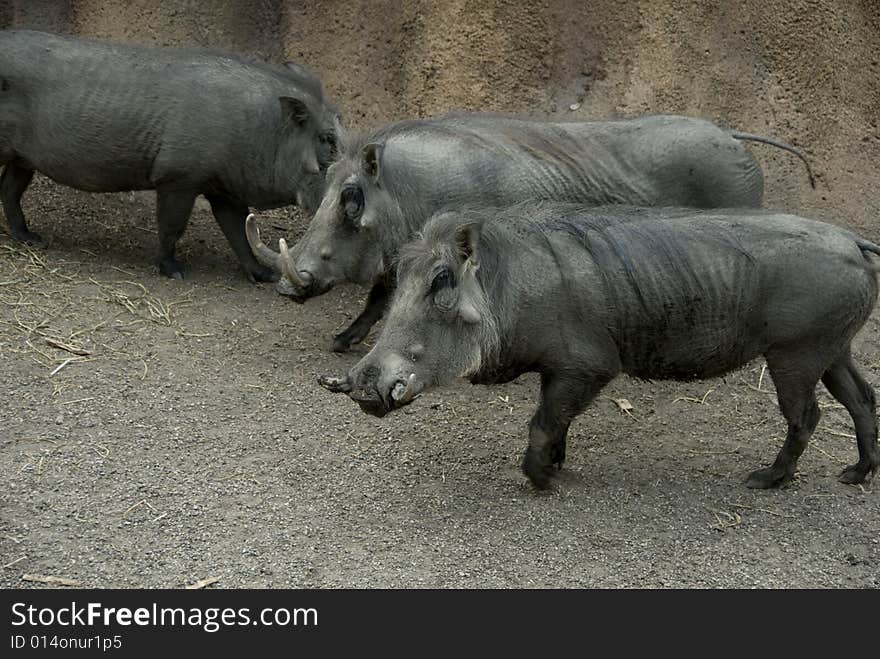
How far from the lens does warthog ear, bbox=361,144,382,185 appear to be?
232 inches

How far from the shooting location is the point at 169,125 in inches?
291

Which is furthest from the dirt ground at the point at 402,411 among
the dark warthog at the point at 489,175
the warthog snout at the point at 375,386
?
the dark warthog at the point at 489,175

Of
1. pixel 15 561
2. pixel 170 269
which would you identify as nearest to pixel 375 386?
pixel 15 561

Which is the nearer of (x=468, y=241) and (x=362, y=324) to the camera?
(x=468, y=241)

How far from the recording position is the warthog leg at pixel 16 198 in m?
7.84

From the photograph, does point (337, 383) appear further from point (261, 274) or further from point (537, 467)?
point (261, 274)

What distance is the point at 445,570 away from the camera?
4.56 metres

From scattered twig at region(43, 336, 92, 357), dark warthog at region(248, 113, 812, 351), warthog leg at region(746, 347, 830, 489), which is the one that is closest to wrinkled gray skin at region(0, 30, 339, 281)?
dark warthog at region(248, 113, 812, 351)

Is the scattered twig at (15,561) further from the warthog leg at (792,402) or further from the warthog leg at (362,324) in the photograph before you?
the warthog leg at (792,402)

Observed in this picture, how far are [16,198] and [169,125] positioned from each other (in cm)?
125

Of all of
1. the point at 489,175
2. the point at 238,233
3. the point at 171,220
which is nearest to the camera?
the point at 489,175

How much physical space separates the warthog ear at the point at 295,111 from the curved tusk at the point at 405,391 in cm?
298

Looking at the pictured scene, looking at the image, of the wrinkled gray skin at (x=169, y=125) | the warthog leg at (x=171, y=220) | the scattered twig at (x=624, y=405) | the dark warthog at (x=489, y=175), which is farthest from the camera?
the warthog leg at (x=171, y=220)

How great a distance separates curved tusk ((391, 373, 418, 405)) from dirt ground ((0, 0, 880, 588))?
54 centimetres
